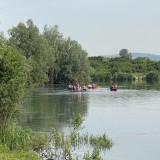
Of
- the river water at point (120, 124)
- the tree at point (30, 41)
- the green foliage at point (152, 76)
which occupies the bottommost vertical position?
the river water at point (120, 124)

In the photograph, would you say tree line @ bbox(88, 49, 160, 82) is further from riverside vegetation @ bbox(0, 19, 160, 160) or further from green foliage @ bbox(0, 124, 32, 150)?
green foliage @ bbox(0, 124, 32, 150)

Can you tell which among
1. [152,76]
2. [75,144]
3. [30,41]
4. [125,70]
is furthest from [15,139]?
[125,70]

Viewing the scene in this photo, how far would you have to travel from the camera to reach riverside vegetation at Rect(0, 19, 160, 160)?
21.4m

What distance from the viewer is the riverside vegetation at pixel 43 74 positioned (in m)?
21.4

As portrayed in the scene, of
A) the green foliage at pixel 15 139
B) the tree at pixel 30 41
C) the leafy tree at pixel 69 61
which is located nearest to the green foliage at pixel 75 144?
the green foliage at pixel 15 139

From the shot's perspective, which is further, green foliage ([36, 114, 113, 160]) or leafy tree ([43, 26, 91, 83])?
leafy tree ([43, 26, 91, 83])

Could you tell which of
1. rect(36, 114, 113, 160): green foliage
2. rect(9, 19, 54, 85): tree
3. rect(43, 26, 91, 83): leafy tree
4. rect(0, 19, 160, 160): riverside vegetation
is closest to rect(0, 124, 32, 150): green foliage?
rect(0, 19, 160, 160): riverside vegetation

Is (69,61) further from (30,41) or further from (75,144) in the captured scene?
(75,144)

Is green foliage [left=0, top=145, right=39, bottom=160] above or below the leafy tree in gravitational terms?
below

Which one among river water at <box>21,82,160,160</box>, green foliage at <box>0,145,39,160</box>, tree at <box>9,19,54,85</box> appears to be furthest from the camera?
tree at <box>9,19,54,85</box>

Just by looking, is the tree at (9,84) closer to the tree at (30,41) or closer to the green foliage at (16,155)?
the green foliage at (16,155)

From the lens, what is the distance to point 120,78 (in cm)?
14350

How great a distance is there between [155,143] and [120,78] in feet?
383

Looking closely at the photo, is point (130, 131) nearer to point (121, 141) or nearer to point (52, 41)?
point (121, 141)
